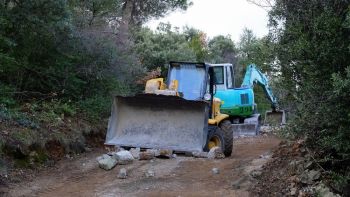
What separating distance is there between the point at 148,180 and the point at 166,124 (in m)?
2.38

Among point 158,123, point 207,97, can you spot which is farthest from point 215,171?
point 207,97

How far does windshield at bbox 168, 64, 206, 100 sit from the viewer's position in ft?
37.8

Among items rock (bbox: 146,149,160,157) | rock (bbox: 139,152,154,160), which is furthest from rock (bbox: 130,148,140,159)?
rock (bbox: 146,149,160,157)

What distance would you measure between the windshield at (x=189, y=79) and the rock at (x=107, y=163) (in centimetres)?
290

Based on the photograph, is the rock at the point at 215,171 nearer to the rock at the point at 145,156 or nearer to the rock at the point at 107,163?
the rock at the point at 145,156

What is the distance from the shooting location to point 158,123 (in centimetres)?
1048

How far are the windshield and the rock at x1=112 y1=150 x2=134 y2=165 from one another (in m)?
2.62

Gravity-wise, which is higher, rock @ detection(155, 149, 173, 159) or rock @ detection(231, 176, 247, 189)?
rock @ detection(155, 149, 173, 159)

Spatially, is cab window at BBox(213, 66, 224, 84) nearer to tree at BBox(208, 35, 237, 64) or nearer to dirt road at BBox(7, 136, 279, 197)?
dirt road at BBox(7, 136, 279, 197)

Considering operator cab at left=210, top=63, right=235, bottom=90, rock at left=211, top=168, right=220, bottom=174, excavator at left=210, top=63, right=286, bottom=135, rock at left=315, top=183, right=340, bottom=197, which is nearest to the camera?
rock at left=315, top=183, right=340, bottom=197

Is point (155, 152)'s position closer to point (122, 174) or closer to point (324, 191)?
point (122, 174)

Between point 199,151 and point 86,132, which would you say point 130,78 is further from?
point 199,151

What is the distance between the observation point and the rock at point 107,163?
910cm

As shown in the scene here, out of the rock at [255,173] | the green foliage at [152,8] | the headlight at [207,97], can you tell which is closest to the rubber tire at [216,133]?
the headlight at [207,97]
